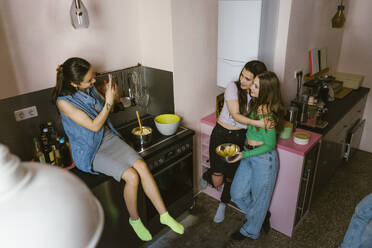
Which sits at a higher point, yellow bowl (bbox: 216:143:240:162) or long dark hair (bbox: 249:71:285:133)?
long dark hair (bbox: 249:71:285:133)

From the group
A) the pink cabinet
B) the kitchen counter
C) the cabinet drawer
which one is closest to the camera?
the pink cabinet

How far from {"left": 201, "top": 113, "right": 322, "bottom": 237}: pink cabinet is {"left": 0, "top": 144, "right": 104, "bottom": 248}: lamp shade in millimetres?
2146

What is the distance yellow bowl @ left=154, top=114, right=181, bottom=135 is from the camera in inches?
98.5

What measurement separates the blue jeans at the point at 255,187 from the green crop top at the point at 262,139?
0.07 metres

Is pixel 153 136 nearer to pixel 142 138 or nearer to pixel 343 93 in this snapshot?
pixel 142 138

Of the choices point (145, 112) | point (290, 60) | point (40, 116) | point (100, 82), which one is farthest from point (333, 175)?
point (40, 116)

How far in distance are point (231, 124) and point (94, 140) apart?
1.12m

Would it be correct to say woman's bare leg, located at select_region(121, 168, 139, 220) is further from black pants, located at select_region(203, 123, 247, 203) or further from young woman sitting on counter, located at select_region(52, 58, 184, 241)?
black pants, located at select_region(203, 123, 247, 203)

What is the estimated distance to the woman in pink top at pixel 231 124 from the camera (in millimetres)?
2316

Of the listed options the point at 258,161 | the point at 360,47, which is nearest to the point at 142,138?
the point at 258,161

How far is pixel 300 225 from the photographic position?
9.21ft

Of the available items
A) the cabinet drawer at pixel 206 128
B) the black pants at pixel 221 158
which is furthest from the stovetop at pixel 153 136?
the cabinet drawer at pixel 206 128

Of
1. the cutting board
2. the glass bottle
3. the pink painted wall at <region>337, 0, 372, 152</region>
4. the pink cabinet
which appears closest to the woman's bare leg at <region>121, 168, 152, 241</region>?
the glass bottle

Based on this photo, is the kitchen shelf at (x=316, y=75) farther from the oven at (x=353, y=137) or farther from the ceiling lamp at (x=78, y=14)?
the ceiling lamp at (x=78, y=14)
